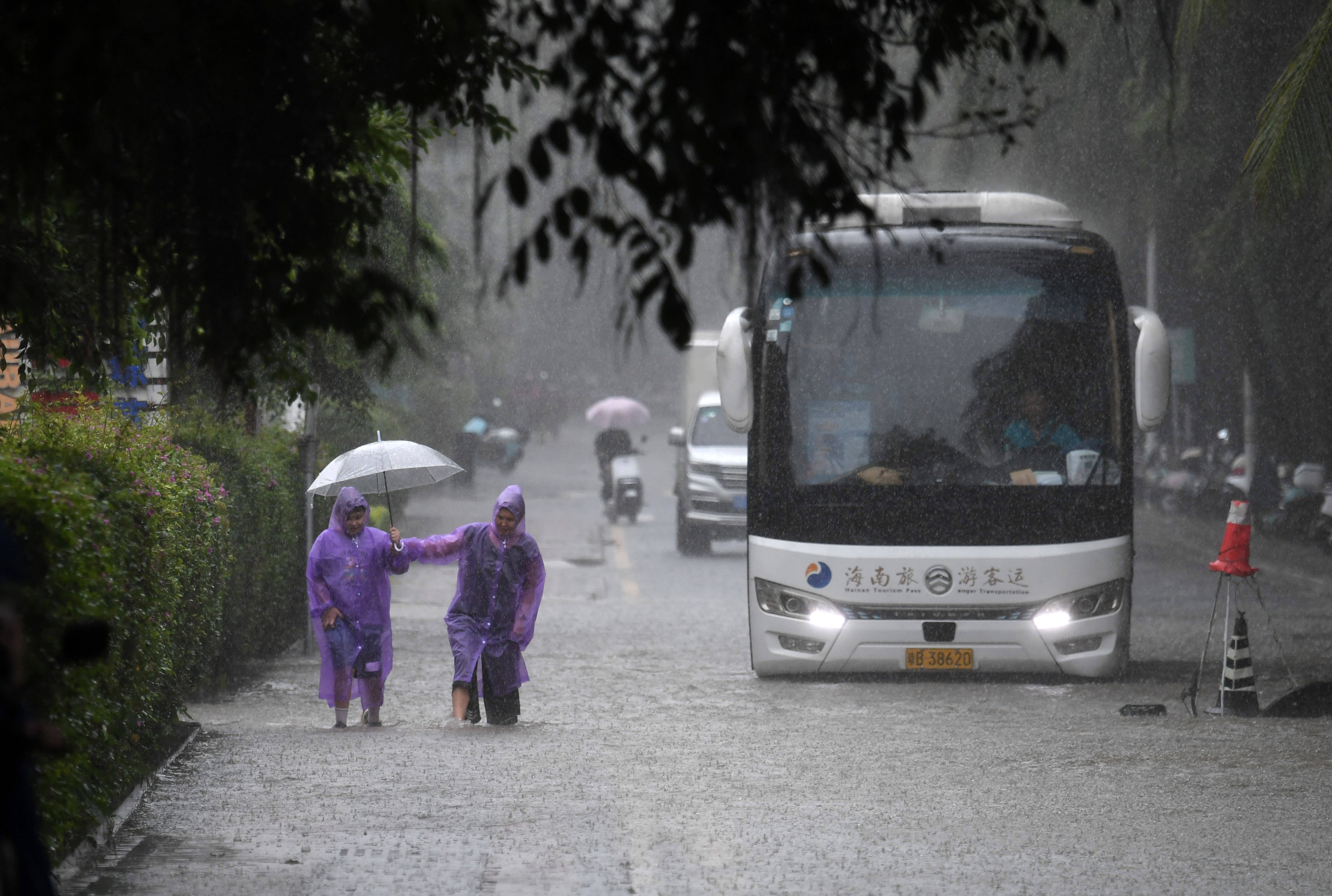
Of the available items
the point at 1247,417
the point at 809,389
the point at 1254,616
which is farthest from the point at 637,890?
the point at 1247,417

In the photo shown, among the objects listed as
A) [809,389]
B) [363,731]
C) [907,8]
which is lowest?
[363,731]

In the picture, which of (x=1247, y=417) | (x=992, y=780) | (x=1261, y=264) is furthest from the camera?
(x=1247, y=417)

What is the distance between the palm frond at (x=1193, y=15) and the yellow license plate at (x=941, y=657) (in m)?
5.82

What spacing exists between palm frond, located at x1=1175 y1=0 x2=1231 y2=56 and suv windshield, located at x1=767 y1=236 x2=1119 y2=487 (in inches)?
126

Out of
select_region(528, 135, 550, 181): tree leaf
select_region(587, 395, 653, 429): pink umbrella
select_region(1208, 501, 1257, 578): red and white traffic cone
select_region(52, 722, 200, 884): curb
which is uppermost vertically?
select_region(587, 395, 653, 429): pink umbrella

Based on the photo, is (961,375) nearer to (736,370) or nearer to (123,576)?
(736,370)

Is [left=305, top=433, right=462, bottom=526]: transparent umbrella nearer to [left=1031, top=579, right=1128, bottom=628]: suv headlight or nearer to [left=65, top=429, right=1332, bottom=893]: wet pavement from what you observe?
[left=65, top=429, right=1332, bottom=893]: wet pavement

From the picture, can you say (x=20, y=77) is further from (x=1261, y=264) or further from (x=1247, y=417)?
(x=1247, y=417)

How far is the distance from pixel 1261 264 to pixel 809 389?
42.5 feet

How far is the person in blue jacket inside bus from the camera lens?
11562 mm

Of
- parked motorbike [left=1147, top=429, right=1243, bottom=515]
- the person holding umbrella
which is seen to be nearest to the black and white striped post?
parked motorbike [left=1147, top=429, right=1243, bottom=515]

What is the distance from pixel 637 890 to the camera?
590cm

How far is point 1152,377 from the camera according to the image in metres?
11.4

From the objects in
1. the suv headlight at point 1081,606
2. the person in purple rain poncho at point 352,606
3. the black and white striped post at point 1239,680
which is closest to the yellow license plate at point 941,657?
the suv headlight at point 1081,606
